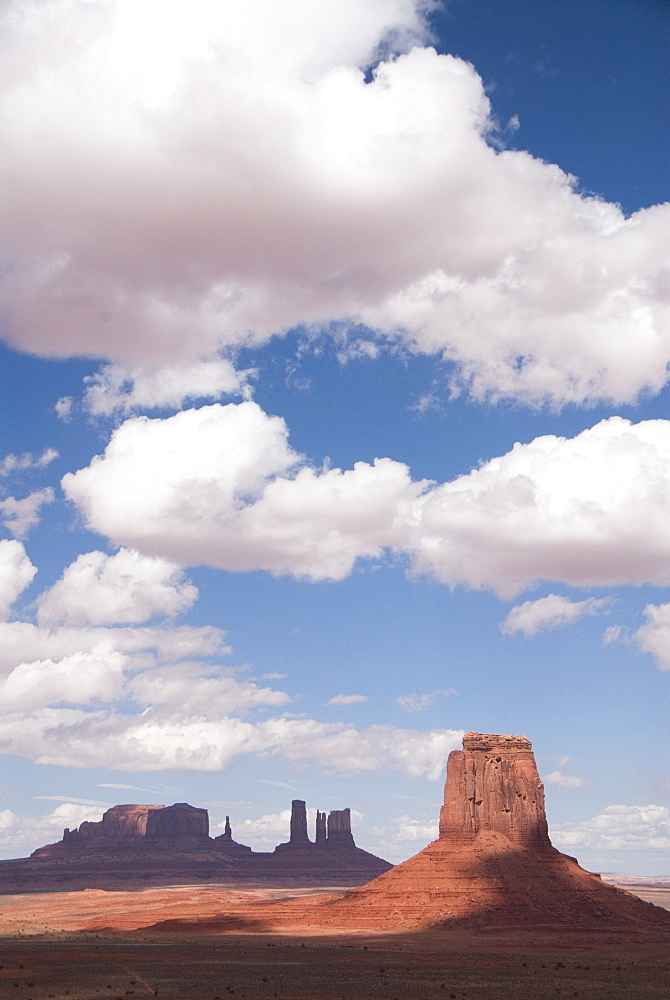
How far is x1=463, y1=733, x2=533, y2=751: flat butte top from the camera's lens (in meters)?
127

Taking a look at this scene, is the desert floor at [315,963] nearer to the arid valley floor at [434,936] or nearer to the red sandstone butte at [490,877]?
the arid valley floor at [434,936]

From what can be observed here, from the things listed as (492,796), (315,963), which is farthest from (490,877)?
(315,963)

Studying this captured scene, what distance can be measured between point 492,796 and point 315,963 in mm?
44667

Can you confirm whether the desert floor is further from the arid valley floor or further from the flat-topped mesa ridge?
the flat-topped mesa ridge

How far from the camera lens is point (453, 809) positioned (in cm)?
12475

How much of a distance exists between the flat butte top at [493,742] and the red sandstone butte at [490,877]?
4.3 inches

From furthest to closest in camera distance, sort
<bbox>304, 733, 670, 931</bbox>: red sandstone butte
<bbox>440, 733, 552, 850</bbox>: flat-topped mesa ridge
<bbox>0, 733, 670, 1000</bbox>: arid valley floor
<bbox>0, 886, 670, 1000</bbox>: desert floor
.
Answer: <bbox>440, 733, 552, 850</bbox>: flat-topped mesa ridge < <bbox>304, 733, 670, 931</bbox>: red sandstone butte < <bbox>0, 733, 670, 1000</bbox>: arid valley floor < <bbox>0, 886, 670, 1000</bbox>: desert floor

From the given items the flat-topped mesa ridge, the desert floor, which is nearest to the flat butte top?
the flat-topped mesa ridge

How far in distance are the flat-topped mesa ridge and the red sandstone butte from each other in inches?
4.2

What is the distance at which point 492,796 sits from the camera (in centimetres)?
12338

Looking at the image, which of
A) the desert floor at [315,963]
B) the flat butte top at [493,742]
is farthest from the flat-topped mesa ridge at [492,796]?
the desert floor at [315,963]

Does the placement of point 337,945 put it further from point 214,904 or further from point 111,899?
point 111,899

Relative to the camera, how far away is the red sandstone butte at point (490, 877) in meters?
108

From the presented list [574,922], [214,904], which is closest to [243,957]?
[574,922]
